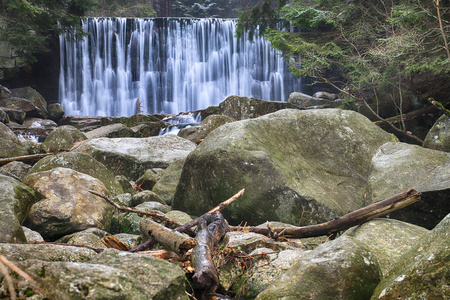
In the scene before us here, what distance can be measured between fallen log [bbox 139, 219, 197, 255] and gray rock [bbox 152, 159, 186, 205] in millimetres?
3381

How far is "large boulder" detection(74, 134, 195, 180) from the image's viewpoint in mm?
8836

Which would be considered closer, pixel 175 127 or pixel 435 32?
pixel 435 32

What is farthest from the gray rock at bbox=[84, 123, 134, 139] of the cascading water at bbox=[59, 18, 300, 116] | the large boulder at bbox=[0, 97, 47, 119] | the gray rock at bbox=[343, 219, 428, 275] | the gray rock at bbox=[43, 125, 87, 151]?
the cascading water at bbox=[59, 18, 300, 116]

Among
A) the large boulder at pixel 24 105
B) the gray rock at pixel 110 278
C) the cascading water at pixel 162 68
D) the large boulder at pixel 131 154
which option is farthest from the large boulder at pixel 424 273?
the cascading water at pixel 162 68

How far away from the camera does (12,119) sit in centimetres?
1800

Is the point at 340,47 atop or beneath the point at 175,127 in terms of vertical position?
atop

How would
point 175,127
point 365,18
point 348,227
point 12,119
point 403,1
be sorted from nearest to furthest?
point 348,227
point 403,1
point 365,18
point 175,127
point 12,119

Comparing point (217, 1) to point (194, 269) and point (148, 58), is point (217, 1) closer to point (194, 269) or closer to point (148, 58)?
point (148, 58)

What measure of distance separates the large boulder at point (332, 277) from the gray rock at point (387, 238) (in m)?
0.40

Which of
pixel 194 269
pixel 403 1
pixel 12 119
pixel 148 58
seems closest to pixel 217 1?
pixel 148 58

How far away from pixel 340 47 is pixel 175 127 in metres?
7.11

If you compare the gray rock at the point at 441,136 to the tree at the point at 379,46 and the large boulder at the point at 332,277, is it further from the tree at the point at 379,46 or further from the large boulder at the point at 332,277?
the large boulder at the point at 332,277

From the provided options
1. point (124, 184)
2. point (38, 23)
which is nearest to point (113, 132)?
point (124, 184)

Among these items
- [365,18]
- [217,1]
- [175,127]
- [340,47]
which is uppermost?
[217,1]
